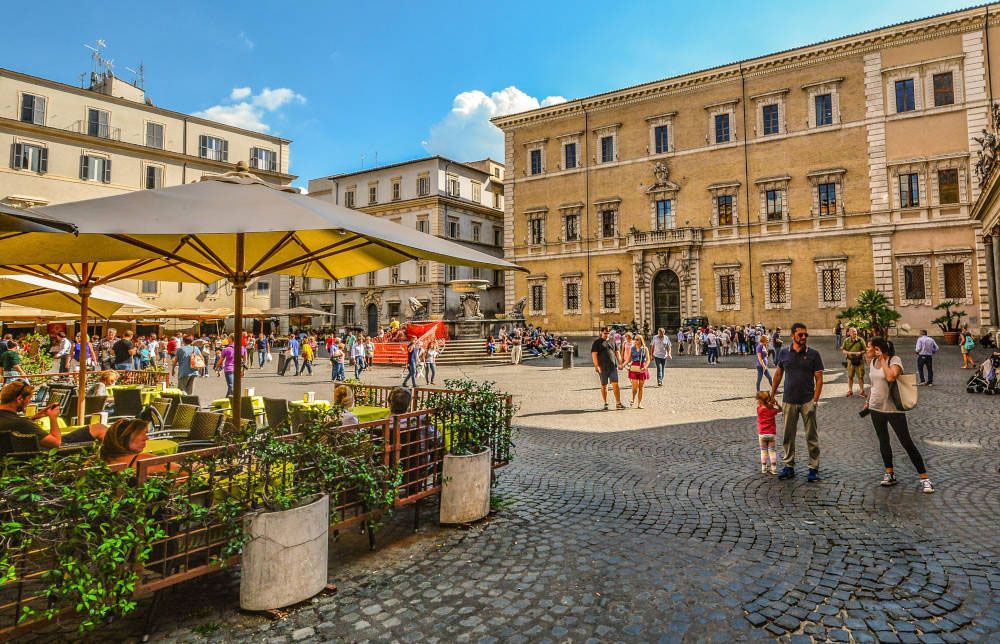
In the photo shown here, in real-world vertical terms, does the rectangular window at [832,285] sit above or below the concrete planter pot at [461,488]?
above

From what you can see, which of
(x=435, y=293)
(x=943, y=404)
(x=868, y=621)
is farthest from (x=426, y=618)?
(x=435, y=293)

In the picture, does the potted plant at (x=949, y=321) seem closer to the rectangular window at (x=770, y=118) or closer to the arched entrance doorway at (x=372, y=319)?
the rectangular window at (x=770, y=118)

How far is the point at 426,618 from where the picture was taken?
3.45m

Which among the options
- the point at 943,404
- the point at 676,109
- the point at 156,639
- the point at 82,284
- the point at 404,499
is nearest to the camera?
the point at 156,639

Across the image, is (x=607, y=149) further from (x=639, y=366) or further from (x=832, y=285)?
(x=639, y=366)

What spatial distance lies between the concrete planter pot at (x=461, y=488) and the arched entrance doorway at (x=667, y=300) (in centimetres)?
3191

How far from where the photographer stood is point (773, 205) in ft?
106

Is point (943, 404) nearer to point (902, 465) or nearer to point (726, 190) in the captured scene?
point (902, 465)

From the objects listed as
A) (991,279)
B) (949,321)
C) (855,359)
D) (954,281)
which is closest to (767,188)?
(954,281)

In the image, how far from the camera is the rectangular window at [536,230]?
39.7 m

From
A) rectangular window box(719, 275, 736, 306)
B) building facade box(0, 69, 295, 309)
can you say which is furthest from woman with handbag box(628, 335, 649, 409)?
building facade box(0, 69, 295, 309)

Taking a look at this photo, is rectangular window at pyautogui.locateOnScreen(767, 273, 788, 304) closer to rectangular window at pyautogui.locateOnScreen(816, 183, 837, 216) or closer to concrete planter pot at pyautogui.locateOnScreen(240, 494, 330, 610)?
rectangular window at pyautogui.locateOnScreen(816, 183, 837, 216)

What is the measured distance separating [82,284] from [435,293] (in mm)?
38865

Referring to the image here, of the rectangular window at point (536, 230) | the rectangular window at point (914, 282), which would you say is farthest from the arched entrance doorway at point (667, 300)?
the rectangular window at point (914, 282)
